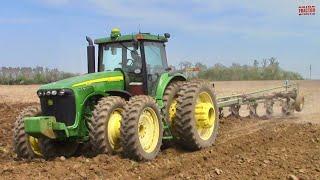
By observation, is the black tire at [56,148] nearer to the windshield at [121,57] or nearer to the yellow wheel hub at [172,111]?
the windshield at [121,57]

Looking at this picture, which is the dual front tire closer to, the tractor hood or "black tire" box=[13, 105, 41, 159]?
the tractor hood

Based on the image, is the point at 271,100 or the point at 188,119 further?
the point at 271,100

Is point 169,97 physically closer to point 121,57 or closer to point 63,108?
point 121,57

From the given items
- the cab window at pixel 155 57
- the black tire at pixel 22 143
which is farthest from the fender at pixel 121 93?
the black tire at pixel 22 143

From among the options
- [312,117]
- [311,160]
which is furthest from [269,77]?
[311,160]

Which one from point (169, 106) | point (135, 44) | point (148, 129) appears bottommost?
point (148, 129)

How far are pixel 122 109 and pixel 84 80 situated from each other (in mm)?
769

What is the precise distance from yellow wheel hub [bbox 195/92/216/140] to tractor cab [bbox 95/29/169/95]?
0.96 metres

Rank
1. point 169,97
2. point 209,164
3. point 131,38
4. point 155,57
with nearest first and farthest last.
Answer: point 209,164 → point 131,38 → point 169,97 → point 155,57

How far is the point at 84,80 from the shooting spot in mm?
→ 8680

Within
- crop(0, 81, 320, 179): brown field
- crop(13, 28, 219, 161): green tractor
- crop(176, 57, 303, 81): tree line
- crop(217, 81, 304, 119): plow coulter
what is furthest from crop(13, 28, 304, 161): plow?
crop(176, 57, 303, 81): tree line

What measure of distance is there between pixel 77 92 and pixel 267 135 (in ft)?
14.5

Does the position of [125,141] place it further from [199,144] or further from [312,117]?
[312,117]

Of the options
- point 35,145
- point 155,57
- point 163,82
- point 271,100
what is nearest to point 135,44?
point 155,57
